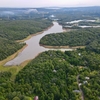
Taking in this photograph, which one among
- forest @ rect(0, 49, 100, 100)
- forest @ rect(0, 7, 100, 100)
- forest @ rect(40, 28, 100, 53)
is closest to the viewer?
forest @ rect(0, 49, 100, 100)

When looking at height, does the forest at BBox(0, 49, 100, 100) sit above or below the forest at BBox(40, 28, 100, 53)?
above

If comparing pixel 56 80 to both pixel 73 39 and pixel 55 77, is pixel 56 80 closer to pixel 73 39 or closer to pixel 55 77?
pixel 55 77

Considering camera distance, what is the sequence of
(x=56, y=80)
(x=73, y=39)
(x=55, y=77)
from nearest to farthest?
(x=56, y=80)
(x=55, y=77)
(x=73, y=39)

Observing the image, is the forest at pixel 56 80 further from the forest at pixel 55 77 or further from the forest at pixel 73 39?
the forest at pixel 73 39

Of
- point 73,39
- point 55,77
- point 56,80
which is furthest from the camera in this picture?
point 73,39

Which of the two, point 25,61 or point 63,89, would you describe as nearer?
point 63,89

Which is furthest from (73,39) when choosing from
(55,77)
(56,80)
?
(56,80)

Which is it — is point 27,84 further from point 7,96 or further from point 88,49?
point 88,49

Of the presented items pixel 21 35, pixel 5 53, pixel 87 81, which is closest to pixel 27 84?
pixel 87 81

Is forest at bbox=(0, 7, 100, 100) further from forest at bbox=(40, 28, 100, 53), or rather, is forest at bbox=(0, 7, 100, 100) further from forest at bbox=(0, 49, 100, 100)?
forest at bbox=(40, 28, 100, 53)

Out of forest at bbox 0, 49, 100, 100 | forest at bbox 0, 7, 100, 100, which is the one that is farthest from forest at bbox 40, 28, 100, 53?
forest at bbox 0, 49, 100, 100

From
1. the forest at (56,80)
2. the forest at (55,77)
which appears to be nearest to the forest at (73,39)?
the forest at (55,77)
